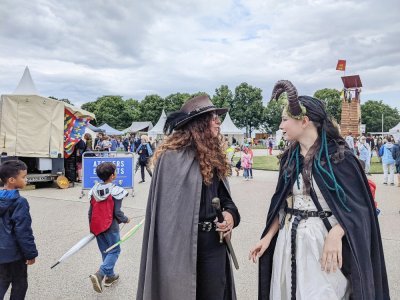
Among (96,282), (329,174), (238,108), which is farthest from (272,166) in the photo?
(238,108)

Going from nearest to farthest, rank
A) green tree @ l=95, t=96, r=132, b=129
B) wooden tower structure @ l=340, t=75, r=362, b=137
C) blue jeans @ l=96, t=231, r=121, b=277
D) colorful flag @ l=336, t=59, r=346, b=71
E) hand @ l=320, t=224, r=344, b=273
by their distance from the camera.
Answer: hand @ l=320, t=224, r=344, b=273, blue jeans @ l=96, t=231, r=121, b=277, wooden tower structure @ l=340, t=75, r=362, b=137, colorful flag @ l=336, t=59, r=346, b=71, green tree @ l=95, t=96, r=132, b=129

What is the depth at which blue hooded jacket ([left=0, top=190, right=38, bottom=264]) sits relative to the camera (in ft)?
10.1

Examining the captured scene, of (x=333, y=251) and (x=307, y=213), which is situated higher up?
(x=307, y=213)

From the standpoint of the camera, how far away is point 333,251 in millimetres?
2229

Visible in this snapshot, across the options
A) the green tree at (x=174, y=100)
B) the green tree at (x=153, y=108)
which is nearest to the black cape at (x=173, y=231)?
the green tree at (x=174, y=100)

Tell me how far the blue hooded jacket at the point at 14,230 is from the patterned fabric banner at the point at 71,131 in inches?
385

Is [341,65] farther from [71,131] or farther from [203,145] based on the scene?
[203,145]

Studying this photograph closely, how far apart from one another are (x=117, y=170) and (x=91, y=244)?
441 centimetres

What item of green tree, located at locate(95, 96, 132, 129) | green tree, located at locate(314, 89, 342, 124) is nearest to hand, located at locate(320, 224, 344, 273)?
green tree, located at locate(314, 89, 342, 124)

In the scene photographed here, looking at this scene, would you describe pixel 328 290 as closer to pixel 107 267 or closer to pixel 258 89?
pixel 107 267

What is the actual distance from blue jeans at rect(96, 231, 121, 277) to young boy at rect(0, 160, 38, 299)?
0.93 metres

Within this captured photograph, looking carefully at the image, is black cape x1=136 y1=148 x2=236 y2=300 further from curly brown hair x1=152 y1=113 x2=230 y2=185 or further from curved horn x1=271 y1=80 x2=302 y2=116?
curved horn x1=271 y1=80 x2=302 y2=116

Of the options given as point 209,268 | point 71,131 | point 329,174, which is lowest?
point 209,268

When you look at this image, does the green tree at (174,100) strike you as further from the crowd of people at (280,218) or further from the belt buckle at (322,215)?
the belt buckle at (322,215)
